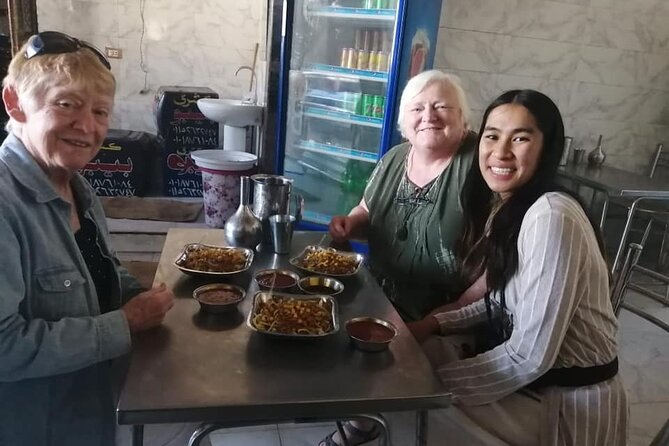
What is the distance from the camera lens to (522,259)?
1306 mm

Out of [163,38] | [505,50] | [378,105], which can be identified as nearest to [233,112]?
[378,105]

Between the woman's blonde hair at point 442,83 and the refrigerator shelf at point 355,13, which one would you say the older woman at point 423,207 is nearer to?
the woman's blonde hair at point 442,83

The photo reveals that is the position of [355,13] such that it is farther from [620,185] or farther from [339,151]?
[620,185]

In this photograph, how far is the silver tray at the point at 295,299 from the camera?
45.5 inches

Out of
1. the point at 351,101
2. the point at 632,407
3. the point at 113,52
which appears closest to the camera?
the point at 632,407

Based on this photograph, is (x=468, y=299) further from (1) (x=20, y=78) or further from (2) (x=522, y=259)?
(1) (x=20, y=78)

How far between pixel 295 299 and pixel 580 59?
3.24 m

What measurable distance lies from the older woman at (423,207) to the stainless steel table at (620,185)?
1341 millimetres

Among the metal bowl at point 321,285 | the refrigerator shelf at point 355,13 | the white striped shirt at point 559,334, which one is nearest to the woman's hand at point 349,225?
the metal bowl at point 321,285

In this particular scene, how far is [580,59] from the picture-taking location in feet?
12.0

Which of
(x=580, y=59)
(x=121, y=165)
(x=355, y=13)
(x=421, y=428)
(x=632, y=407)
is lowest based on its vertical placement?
(x=632, y=407)

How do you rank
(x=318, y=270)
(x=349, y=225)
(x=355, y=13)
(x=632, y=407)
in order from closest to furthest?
(x=318, y=270), (x=349, y=225), (x=632, y=407), (x=355, y=13)

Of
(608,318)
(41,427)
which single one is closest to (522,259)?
(608,318)

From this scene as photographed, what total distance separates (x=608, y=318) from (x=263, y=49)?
414 centimetres
